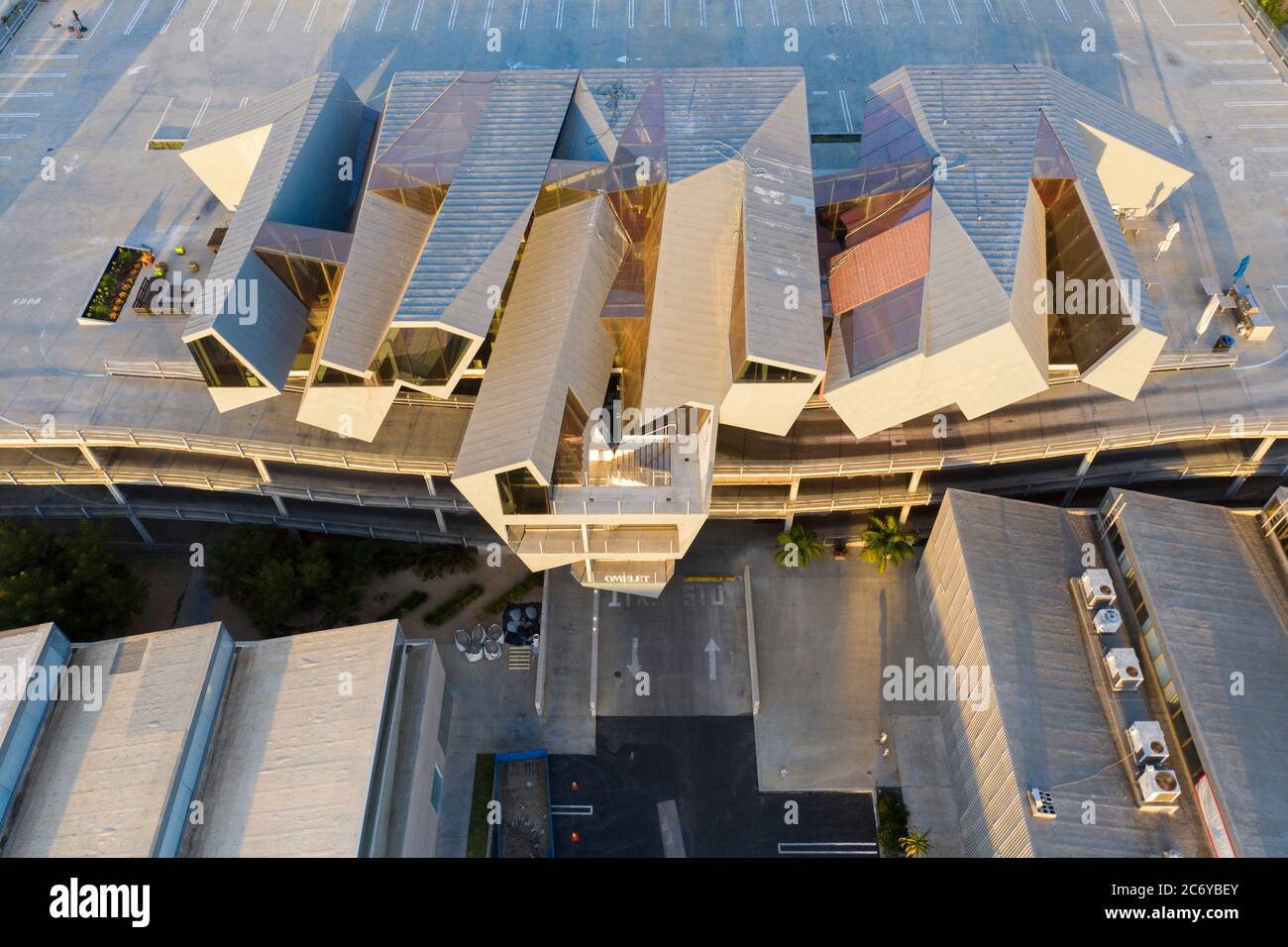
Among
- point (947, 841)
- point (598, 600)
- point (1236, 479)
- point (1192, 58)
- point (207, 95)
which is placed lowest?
point (947, 841)

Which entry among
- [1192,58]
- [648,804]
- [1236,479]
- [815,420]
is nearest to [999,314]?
[815,420]

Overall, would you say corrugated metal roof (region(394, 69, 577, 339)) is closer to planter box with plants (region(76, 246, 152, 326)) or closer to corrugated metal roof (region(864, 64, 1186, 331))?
corrugated metal roof (region(864, 64, 1186, 331))

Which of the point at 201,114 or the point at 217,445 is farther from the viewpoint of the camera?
the point at 201,114

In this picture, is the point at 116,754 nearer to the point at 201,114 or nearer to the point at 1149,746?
the point at 1149,746

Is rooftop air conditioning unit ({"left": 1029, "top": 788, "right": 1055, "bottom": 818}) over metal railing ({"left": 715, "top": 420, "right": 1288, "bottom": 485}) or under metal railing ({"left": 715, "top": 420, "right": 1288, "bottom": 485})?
under

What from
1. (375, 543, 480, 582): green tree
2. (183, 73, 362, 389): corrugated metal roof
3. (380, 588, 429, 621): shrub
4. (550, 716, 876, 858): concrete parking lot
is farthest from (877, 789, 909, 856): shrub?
(183, 73, 362, 389): corrugated metal roof

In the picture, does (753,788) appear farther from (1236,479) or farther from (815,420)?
(1236,479)

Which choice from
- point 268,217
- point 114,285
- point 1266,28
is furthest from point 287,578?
point 1266,28
